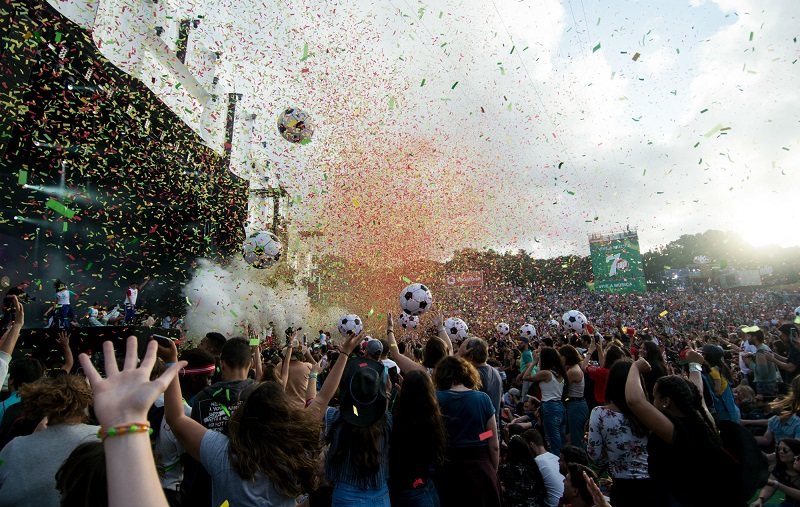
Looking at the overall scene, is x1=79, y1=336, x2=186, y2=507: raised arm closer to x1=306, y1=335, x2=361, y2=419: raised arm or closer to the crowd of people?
the crowd of people

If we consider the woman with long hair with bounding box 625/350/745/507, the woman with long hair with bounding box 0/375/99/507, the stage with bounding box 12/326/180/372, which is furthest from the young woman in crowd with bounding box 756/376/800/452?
the stage with bounding box 12/326/180/372

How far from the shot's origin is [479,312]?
36031mm

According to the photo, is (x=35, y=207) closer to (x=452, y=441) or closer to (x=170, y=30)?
(x=170, y=30)

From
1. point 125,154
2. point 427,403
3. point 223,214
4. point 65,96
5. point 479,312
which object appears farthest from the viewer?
point 479,312

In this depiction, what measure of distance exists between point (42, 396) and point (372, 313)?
3602cm

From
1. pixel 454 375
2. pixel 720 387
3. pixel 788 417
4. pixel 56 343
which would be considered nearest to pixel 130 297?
pixel 56 343

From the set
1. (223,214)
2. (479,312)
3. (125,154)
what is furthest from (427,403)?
(479,312)

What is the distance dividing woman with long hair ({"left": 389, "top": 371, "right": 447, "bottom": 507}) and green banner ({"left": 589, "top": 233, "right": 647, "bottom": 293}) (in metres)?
35.2

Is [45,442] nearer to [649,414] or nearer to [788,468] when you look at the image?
[649,414]

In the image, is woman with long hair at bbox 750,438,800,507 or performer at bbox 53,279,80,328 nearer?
woman with long hair at bbox 750,438,800,507

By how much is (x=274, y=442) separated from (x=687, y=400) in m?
2.23

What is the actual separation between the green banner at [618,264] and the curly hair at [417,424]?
35.2 metres

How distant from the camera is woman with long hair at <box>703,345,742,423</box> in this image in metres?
5.34

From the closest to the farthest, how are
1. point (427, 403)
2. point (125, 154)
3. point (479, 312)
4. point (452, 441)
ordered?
point (427, 403) → point (452, 441) → point (125, 154) → point (479, 312)
